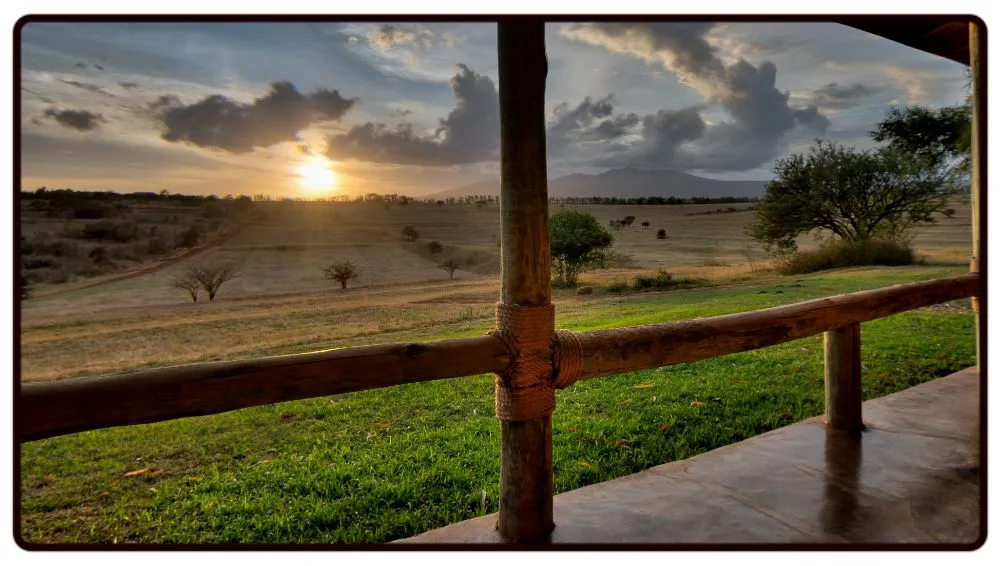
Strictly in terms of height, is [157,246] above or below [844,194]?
below

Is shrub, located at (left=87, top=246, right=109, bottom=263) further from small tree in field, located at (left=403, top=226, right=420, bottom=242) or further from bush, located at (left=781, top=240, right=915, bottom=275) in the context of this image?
bush, located at (left=781, top=240, right=915, bottom=275)

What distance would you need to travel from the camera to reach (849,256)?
1316 centimetres

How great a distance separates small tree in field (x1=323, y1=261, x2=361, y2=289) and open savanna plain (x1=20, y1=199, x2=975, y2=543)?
0.95m

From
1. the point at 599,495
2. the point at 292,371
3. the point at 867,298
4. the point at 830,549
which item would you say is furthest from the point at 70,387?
the point at 867,298

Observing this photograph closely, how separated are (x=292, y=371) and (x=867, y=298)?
2.48m

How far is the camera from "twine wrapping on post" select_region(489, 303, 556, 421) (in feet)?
5.43

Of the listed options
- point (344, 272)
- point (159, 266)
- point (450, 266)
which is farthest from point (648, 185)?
point (159, 266)

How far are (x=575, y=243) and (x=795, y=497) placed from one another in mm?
9587

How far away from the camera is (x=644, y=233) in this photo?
13438 millimetres

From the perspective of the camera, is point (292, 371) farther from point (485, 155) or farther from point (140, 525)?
→ point (485, 155)

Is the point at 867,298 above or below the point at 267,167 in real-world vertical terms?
below

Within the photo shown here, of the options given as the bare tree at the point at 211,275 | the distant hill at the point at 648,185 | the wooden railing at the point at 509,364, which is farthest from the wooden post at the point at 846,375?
the bare tree at the point at 211,275

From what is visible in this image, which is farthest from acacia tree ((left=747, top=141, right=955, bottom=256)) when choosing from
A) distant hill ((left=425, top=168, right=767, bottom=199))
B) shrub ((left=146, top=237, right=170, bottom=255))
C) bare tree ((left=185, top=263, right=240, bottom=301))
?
shrub ((left=146, top=237, right=170, bottom=255))

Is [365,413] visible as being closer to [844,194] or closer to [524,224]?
[524,224]
